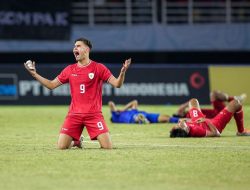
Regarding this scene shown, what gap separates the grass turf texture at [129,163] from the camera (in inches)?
411

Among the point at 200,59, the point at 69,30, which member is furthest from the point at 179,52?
the point at 69,30

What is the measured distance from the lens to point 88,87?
47.7 ft

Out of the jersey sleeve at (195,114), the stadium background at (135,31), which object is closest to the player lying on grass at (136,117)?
the jersey sleeve at (195,114)

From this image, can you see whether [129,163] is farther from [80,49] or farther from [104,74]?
[80,49]

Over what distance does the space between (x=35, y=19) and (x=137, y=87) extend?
6.37 m

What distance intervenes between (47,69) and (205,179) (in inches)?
876

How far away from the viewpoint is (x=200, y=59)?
39938 millimetres

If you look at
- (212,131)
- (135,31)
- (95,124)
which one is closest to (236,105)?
(212,131)

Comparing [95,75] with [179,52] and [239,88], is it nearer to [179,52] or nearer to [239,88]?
[239,88]

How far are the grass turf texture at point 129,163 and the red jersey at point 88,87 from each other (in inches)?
28.6

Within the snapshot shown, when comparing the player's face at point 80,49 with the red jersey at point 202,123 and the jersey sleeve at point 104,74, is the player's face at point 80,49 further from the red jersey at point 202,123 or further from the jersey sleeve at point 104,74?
the red jersey at point 202,123

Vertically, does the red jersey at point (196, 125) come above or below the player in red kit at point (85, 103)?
below

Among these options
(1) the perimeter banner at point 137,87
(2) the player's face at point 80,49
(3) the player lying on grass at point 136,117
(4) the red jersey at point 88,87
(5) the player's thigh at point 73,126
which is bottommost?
(1) the perimeter banner at point 137,87

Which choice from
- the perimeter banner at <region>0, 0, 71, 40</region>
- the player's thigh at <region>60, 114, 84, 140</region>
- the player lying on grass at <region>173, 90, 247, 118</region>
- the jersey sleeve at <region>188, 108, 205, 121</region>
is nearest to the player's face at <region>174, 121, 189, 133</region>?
the jersey sleeve at <region>188, 108, 205, 121</region>
